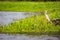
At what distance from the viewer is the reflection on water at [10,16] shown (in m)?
1.52

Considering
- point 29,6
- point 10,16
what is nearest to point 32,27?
point 10,16

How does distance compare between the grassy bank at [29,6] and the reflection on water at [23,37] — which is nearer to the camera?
the reflection on water at [23,37]

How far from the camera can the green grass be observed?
138 centimetres

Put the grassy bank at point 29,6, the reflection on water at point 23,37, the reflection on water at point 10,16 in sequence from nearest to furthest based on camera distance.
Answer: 1. the reflection on water at point 23,37
2. the reflection on water at point 10,16
3. the grassy bank at point 29,6

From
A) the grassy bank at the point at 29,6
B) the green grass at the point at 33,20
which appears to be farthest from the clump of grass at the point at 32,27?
the grassy bank at the point at 29,6

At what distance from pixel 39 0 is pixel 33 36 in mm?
775

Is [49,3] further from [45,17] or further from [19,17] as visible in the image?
[19,17]

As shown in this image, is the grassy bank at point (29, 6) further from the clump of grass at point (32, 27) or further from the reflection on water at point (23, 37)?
the reflection on water at point (23, 37)

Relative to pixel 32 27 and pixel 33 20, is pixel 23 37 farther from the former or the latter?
pixel 33 20

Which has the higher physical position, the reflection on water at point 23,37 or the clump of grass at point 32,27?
the clump of grass at point 32,27

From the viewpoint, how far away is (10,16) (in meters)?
1.60

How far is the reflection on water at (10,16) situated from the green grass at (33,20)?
0.07 m

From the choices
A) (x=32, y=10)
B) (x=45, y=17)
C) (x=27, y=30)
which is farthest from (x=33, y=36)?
(x=32, y=10)

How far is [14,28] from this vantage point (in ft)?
4.60
